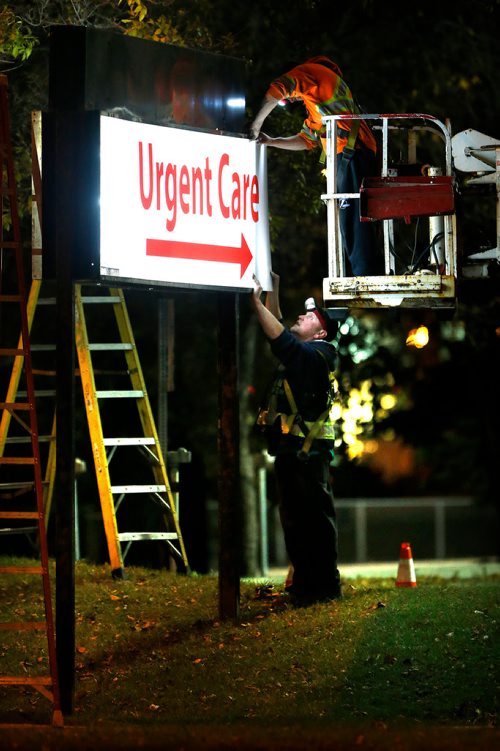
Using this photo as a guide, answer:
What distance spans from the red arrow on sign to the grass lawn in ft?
8.63

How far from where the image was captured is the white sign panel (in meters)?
9.65

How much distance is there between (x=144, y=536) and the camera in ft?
43.0

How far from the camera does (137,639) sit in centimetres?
1065

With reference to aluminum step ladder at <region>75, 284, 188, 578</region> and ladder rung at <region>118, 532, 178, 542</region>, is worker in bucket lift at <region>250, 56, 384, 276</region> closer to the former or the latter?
aluminum step ladder at <region>75, 284, 188, 578</region>

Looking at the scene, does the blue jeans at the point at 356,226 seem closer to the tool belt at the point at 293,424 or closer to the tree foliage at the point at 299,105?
the tree foliage at the point at 299,105

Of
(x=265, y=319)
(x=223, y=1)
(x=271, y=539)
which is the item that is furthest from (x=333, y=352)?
(x=271, y=539)

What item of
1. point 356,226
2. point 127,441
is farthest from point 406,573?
point 356,226

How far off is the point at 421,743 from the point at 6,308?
1277cm

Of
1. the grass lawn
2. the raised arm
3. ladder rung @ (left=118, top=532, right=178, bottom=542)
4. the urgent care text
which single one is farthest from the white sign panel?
ladder rung @ (left=118, top=532, right=178, bottom=542)

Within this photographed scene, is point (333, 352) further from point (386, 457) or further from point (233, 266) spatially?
point (386, 457)

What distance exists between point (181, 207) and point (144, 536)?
12.8ft

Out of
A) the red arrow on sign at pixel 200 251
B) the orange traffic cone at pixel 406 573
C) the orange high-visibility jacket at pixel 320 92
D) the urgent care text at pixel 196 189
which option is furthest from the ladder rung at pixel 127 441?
the orange high-visibility jacket at pixel 320 92

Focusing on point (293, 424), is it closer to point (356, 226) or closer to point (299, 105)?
point (356, 226)

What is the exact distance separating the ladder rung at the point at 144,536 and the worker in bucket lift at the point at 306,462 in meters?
1.98
